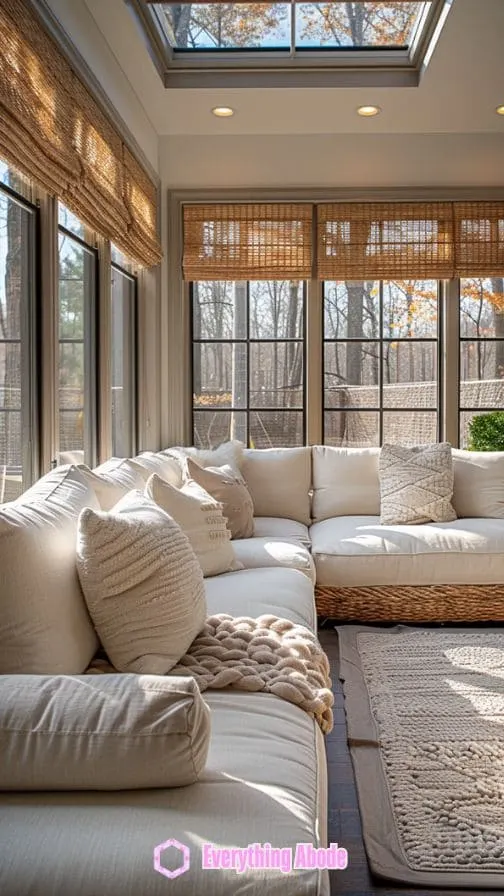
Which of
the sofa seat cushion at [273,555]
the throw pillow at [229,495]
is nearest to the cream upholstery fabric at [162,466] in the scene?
the throw pillow at [229,495]

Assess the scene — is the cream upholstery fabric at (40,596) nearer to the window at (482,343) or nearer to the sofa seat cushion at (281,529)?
the sofa seat cushion at (281,529)

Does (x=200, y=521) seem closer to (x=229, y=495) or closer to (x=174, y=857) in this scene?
(x=229, y=495)

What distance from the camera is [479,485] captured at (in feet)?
14.4

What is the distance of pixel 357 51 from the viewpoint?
383 centimetres

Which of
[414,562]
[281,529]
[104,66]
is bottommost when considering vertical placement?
[414,562]

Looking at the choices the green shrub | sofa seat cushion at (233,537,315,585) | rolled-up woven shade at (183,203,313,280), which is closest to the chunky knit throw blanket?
sofa seat cushion at (233,537,315,585)

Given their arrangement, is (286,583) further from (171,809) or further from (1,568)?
(171,809)

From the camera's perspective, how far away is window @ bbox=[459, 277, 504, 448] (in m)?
4.99

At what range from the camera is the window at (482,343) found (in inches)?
197

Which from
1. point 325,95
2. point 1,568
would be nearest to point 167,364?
point 325,95

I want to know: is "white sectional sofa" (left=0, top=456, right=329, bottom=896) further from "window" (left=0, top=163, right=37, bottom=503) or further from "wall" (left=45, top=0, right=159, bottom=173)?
"wall" (left=45, top=0, right=159, bottom=173)

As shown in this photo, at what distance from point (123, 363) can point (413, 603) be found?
208 cm

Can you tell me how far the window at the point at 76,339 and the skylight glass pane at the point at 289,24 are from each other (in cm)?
112

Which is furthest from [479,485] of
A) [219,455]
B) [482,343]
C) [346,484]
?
[219,455]
